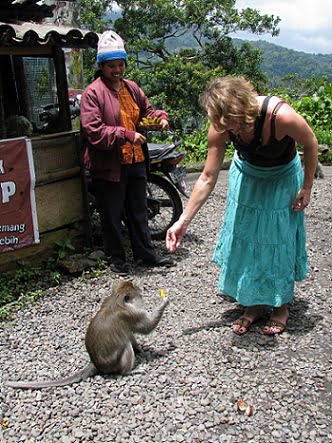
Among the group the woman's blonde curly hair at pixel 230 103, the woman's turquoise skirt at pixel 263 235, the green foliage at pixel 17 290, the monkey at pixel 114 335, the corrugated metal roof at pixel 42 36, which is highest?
the corrugated metal roof at pixel 42 36

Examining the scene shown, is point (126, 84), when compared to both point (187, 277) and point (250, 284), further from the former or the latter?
point (250, 284)

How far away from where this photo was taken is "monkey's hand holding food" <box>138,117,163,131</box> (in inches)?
179

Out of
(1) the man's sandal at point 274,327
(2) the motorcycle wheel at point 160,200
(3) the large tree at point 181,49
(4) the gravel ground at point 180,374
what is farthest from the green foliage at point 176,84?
(1) the man's sandal at point 274,327

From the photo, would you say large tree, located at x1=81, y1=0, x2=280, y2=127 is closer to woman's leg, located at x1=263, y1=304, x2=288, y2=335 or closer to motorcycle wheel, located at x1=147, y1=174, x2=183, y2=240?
motorcycle wheel, located at x1=147, y1=174, x2=183, y2=240

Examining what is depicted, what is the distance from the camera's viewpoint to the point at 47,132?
493 centimetres

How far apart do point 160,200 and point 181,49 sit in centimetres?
1168

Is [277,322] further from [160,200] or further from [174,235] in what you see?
[160,200]

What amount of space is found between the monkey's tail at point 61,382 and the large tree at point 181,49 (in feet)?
35.7

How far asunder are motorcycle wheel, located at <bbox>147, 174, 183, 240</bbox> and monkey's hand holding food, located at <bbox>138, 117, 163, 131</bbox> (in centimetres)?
92

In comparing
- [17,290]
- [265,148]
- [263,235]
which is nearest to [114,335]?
[263,235]

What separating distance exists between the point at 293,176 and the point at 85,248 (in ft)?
8.54

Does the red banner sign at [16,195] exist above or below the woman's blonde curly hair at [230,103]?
below

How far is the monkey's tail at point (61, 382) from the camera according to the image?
3098mm

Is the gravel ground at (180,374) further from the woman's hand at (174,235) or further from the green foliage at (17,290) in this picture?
the woman's hand at (174,235)
